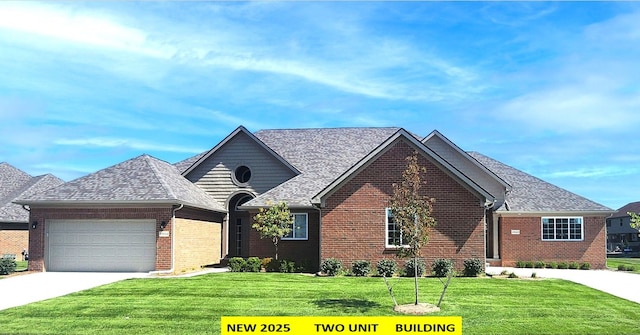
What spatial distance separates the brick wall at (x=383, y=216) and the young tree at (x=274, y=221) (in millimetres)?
2712

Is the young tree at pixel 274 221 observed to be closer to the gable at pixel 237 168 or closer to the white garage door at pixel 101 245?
the gable at pixel 237 168

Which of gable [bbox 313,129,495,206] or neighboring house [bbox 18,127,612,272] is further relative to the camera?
neighboring house [bbox 18,127,612,272]


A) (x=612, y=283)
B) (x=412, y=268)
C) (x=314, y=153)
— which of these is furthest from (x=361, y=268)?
(x=314, y=153)

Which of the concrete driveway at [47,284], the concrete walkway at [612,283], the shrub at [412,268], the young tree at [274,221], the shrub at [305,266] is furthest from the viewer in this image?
the young tree at [274,221]

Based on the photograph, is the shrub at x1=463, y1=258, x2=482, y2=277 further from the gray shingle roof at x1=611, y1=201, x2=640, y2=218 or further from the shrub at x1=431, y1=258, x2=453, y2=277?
the gray shingle roof at x1=611, y1=201, x2=640, y2=218

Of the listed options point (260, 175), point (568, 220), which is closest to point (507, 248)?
point (568, 220)

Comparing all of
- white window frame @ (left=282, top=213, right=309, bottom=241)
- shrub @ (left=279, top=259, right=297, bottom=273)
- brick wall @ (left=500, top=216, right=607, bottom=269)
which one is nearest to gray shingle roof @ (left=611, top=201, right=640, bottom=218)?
brick wall @ (left=500, top=216, right=607, bottom=269)

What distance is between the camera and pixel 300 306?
16.0 meters

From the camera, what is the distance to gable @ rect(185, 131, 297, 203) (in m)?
31.4

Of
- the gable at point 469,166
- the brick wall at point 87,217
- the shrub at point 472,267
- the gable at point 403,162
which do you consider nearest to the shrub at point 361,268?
the gable at point 403,162

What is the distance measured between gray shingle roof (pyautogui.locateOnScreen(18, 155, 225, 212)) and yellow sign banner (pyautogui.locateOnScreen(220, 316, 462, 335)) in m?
12.4

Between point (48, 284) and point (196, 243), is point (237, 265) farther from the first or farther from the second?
point (48, 284)

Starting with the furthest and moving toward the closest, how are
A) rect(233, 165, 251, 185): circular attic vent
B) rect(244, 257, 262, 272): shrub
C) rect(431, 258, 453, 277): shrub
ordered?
rect(233, 165, 251, 185): circular attic vent, rect(244, 257, 262, 272): shrub, rect(431, 258, 453, 277): shrub

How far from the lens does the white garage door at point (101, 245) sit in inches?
1015
